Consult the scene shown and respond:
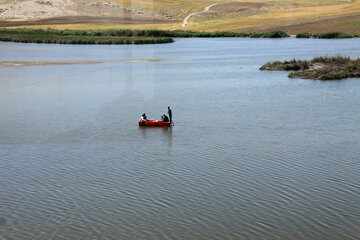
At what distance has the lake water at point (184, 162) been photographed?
43.5 ft

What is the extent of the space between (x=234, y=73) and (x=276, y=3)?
378 feet

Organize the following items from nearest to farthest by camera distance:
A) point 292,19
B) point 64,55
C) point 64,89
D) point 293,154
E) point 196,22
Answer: point 293,154, point 64,89, point 64,55, point 292,19, point 196,22

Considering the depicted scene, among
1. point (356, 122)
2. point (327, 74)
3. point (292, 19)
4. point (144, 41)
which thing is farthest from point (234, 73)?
point (292, 19)

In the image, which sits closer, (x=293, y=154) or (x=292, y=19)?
(x=293, y=154)

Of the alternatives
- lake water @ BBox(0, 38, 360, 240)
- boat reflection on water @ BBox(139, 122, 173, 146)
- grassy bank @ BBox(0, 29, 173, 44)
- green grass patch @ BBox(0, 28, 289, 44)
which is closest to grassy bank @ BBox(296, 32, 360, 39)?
green grass patch @ BBox(0, 28, 289, 44)

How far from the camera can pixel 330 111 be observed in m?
28.0

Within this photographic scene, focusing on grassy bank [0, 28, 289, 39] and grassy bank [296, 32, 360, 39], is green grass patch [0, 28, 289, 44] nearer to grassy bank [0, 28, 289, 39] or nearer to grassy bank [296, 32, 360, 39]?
grassy bank [0, 28, 289, 39]

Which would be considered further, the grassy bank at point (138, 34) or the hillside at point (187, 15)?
the hillside at point (187, 15)

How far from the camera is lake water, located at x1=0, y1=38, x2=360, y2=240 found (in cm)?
1327

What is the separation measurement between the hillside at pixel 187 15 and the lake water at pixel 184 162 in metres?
67.4

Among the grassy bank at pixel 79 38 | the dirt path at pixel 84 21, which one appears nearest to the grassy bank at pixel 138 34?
the grassy bank at pixel 79 38

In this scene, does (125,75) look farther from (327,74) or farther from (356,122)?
(356,122)

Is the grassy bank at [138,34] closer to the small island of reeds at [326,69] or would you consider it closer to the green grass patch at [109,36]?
Result: the green grass patch at [109,36]

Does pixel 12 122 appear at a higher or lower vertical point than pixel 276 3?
lower
